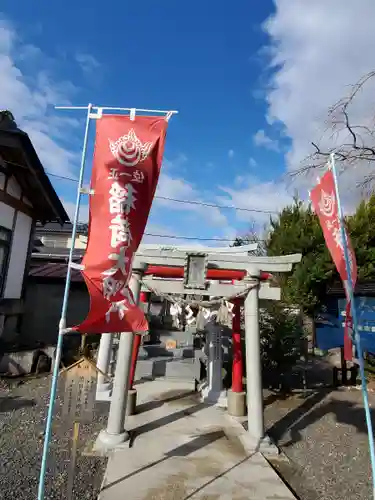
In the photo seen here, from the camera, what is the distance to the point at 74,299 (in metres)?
17.0

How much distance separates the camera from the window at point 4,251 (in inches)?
467

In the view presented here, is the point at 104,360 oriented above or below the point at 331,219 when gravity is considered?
below

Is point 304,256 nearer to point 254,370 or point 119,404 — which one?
point 254,370

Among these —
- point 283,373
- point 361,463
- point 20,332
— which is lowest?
point 361,463

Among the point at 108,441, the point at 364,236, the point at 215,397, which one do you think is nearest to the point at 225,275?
the point at 215,397

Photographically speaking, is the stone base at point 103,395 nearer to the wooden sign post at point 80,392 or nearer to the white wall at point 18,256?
the wooden sign post at point 80,392

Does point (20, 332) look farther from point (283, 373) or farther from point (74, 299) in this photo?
point (283, 373)

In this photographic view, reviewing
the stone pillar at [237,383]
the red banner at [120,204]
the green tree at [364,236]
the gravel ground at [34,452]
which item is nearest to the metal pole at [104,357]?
the gravel ground at [34,452]

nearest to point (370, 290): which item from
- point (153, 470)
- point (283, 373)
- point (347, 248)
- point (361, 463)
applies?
point (283, 373)

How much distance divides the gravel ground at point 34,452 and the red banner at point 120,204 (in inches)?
56.8

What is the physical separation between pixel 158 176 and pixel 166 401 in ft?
23.9

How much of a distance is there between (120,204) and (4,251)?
30.1ft

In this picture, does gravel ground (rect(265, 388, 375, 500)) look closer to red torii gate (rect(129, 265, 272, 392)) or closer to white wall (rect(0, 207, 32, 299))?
red torii gate (rect(129, 265, 272, 392))

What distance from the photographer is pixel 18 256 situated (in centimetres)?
1305
